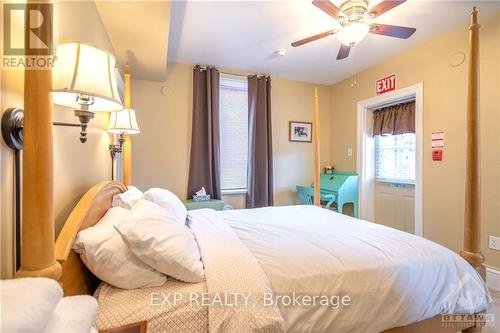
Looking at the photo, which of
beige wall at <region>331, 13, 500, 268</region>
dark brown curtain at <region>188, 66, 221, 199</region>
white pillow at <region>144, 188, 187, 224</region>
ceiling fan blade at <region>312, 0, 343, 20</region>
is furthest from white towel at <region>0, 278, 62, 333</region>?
beige wall at <region>331, 13, 500, 268</region>

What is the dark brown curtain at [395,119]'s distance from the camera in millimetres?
3074

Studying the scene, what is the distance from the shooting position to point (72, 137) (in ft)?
4.21

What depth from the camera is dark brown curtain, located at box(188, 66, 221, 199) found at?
11.0 ft

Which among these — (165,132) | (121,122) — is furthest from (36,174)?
(165,132)

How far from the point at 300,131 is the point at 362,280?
3192mm

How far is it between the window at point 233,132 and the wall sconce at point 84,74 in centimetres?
267

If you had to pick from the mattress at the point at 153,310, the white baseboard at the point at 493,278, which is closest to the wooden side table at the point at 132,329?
the mattress at the point at 153,310

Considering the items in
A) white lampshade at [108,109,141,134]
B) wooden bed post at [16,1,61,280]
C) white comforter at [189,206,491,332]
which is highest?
white lampshade at [108,109,141,134]

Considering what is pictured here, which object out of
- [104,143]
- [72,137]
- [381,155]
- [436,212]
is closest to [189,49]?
[104,143]

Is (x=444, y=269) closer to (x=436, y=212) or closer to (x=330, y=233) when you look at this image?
(x=330, y=233)

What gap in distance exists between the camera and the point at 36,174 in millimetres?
668

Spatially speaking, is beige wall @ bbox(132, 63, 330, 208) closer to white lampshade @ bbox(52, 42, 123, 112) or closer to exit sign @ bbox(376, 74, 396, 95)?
white lampshade @ bbox(52, 42, 123, 112)

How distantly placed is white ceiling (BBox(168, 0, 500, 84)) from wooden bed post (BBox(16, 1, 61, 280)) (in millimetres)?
1815

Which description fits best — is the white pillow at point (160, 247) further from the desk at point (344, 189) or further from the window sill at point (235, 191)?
the desk at point (344, 189)
